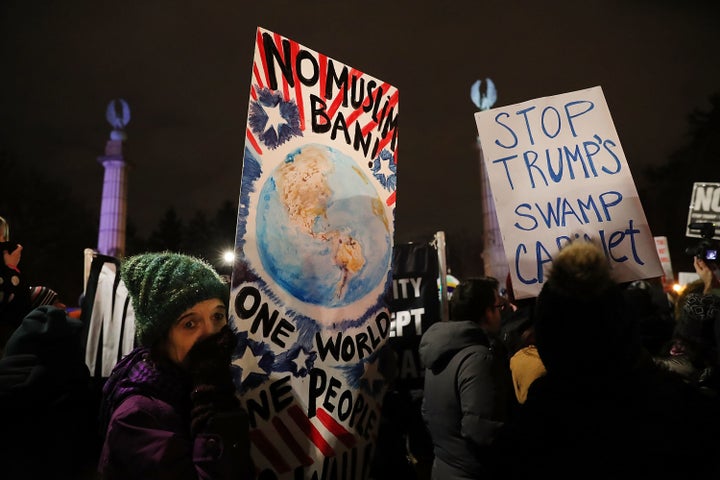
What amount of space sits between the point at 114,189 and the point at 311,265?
2835 cm

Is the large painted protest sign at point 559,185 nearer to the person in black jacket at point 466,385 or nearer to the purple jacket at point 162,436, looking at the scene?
the person in black jacket at point 466,385

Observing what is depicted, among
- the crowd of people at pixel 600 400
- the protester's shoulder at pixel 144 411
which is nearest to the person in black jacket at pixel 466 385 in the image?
the crowd of people at pixel 600 400

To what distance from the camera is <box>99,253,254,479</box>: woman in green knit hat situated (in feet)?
5.59

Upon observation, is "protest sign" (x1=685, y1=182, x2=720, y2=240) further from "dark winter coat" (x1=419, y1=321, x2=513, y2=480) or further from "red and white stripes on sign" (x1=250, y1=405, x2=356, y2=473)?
"red and white stripes on sign" (x1=250, y1=405, x2=356, y2=473)

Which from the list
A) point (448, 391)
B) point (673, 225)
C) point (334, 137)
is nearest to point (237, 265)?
point (334, 137)

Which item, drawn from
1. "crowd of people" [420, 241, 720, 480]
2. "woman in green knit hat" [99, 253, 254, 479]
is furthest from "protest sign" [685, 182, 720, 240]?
"woman in green knit hat" [99, 253, 254, 479]

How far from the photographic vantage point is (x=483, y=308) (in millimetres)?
3268

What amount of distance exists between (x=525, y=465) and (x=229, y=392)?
990 millimetres

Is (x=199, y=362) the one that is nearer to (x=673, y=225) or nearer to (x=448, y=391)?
(x=448, y=391)

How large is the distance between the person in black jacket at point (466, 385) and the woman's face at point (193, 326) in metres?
1.41

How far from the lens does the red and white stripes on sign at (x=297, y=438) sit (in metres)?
2.20

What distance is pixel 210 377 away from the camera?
6.00 ft

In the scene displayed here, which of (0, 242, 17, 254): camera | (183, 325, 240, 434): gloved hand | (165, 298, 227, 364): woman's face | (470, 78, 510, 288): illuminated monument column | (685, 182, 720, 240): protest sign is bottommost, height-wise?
(183, 325, 240, 434): gloved hand

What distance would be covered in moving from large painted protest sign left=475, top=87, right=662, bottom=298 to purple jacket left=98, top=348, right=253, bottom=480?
1554 mm
